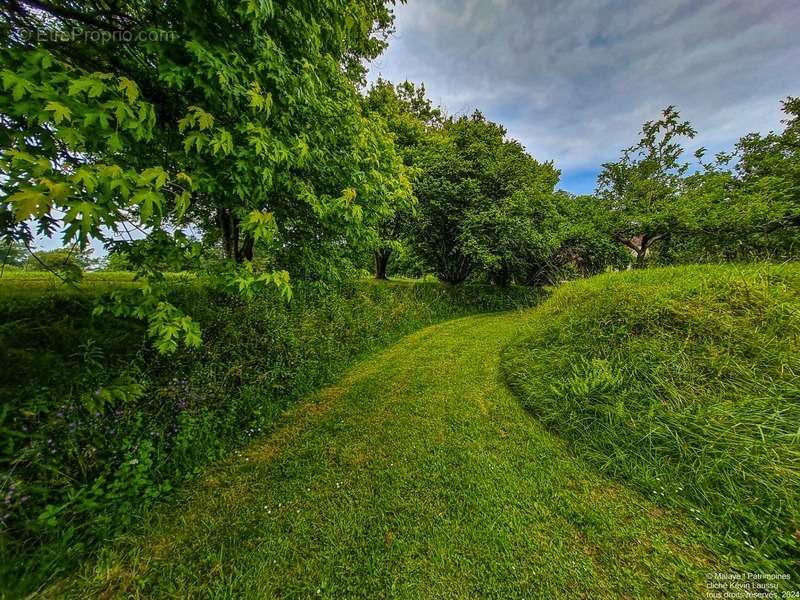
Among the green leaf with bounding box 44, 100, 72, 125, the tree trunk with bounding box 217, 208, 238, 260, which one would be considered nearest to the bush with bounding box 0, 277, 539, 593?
the tree trunk with bounding box 217, 208, 238, 260

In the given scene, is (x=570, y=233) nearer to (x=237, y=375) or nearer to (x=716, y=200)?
(x=716, y=200)

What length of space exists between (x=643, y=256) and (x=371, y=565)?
45.1ft

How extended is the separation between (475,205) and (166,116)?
9691 millimetres

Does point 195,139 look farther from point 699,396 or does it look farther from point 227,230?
point 699,396

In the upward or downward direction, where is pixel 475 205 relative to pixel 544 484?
upward

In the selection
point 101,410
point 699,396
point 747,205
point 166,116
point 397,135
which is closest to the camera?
point 101,410

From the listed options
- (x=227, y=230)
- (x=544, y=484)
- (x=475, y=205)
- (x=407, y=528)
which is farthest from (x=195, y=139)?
(x=475, y=205)

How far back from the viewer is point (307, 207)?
3.21 metres

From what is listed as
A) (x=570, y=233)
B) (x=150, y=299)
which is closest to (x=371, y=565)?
(x=150, y=299)

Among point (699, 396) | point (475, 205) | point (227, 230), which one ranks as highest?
point (475, 205)

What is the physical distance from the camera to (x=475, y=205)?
10.2 meters

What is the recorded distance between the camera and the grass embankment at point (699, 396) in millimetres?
1982

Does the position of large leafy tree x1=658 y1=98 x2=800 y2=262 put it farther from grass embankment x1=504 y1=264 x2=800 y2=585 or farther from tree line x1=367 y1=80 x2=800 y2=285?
grass embankment x1=504 y1=264 x2=800 y2=585

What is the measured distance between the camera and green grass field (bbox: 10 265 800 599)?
1.77 metres
